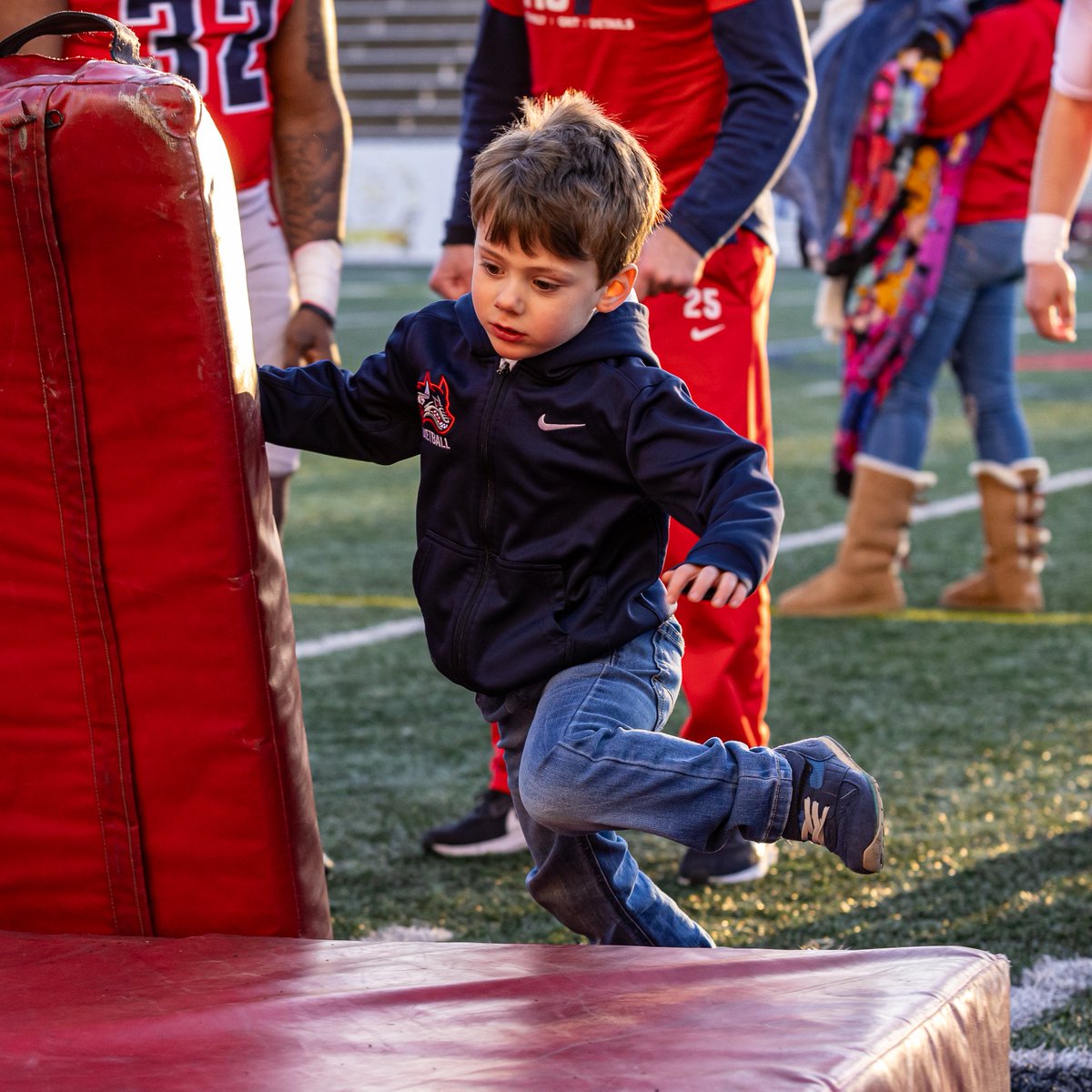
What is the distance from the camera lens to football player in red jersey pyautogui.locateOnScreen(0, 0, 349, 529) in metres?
2.71

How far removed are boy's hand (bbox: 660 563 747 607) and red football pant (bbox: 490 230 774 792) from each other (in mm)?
946

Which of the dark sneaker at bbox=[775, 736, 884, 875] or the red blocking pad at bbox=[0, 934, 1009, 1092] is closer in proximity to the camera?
the red blocking pad at bbox=[0, 934, 1009, 1092]

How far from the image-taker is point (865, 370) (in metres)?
4.96

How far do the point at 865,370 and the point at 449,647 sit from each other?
3173 millimetres

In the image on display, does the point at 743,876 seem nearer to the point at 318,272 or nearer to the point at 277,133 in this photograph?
the point at 318,272

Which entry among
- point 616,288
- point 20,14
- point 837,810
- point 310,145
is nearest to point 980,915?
point 837,810

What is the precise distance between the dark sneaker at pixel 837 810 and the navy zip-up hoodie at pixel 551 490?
0.26 meters

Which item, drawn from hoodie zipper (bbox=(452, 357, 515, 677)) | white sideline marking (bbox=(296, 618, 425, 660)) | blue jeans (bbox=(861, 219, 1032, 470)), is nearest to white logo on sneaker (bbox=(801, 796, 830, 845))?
hoodie zipper (bbox=(452, 357, 515, 677))

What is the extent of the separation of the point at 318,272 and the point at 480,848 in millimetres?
1042

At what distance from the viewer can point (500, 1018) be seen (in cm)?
171

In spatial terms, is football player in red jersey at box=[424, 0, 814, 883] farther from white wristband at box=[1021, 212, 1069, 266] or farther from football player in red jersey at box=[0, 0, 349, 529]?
white wristband at box=[1021, 212, 1069, 266]

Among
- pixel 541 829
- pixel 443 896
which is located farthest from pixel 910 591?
pixel 541 829

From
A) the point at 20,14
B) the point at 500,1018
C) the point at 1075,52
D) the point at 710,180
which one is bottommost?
the point at 500,1018

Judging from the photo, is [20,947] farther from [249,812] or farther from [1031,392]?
[1031,392]
